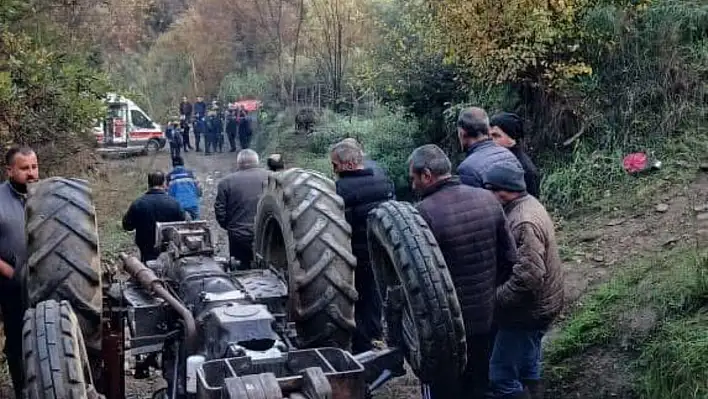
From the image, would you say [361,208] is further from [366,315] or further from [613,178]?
[613,178]

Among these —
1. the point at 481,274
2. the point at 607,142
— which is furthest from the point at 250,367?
the point at 607,142

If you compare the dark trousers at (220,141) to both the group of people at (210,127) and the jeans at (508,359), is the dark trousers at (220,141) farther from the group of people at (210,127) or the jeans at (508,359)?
the jeans at (508,359)

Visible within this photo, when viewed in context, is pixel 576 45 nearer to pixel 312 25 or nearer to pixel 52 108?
pixel 52 108

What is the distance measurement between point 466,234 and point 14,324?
295 cm

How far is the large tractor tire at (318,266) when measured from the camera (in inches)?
185

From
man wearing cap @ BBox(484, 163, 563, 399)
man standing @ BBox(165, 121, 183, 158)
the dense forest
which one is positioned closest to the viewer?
man wearing cap @ BBox(484, 163, 563, 399)

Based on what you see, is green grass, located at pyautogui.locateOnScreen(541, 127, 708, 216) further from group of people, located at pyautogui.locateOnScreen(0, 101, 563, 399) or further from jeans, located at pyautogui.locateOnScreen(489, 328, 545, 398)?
jeans, located at pyautogui.locateOnScreen(489, 328, 545, 398)

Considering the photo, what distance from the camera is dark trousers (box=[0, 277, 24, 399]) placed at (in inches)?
215

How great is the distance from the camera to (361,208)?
663cm

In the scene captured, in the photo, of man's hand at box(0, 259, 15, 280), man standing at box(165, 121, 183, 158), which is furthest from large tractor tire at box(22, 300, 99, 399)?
man standing at box(165, 121, 183, 158)

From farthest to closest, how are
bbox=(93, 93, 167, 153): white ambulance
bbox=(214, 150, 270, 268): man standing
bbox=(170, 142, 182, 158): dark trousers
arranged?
bbox=(93, 93, 167, 153): white ambulance < bbox=(170, 142, 182, 158): dark trousers < bbox=(214, 150, 270, 268): man standing

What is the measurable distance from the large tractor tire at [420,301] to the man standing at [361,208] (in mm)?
1961

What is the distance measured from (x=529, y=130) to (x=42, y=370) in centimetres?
873

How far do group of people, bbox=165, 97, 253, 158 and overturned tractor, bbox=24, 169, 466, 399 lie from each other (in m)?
19.0
